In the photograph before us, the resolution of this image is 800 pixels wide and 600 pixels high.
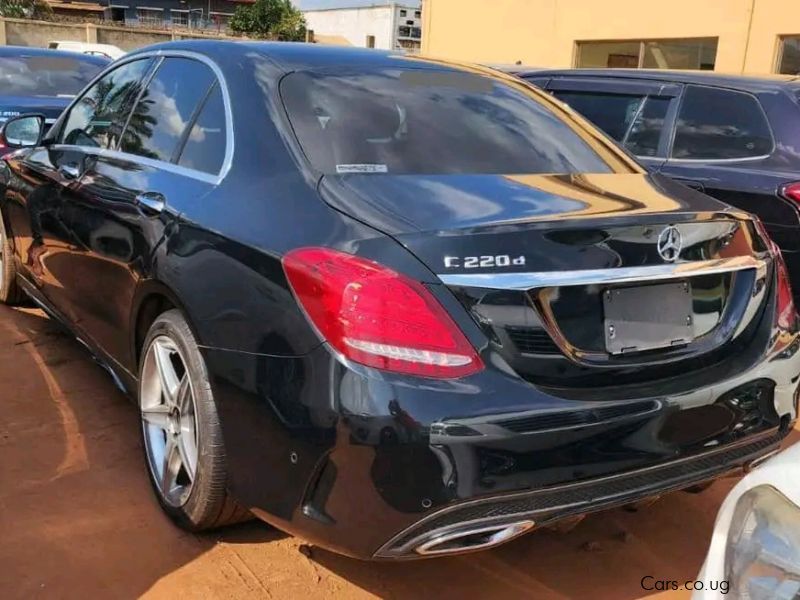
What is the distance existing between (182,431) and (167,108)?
1301 mm

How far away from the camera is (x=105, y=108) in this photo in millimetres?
3941

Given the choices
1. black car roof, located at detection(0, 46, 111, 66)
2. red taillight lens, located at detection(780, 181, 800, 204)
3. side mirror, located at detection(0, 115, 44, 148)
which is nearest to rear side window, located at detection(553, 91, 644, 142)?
red taillight lens, located at detection(780, 181, 800, 204)

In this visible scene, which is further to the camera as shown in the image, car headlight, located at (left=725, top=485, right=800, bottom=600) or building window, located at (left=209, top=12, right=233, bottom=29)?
building window, located at (left=209, top=12, right=233, bottom=29)

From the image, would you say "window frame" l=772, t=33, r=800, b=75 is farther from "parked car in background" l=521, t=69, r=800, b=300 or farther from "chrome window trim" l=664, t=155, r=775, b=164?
"chrome window trim" l=664, t=155, r=775, b=164

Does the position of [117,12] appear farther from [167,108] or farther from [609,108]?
[167,108]

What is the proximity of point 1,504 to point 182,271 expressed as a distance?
1.12 meters

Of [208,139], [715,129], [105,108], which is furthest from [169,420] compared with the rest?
[715,129]

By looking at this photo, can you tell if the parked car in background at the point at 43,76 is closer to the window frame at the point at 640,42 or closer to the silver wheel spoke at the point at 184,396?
the silver wheel spoke at the point at 184,396

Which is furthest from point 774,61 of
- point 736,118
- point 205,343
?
point 205,343

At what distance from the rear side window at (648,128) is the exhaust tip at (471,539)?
149 inches

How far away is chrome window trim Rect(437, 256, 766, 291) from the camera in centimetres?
211

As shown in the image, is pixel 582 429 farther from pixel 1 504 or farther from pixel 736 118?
pixel 736 118

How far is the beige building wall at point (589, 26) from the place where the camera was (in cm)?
1290

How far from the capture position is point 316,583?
261 centimetres
